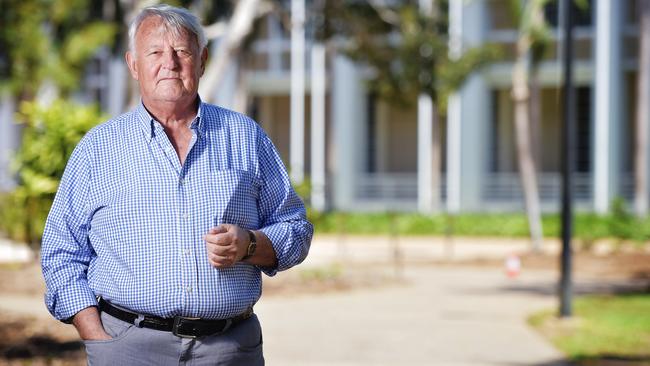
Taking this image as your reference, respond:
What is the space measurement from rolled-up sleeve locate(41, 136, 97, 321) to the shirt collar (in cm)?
19

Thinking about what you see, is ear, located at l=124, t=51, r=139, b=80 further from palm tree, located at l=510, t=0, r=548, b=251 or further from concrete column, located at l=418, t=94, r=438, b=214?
concrete column, located at l=418, t=94, r=438, b=214

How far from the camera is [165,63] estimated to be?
11.9 ft

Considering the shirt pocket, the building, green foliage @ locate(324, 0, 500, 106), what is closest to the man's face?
the shirt pocket

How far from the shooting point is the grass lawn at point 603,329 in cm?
1049

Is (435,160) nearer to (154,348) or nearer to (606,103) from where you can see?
(606,103)

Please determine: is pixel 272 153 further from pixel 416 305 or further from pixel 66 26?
pixel 66 26

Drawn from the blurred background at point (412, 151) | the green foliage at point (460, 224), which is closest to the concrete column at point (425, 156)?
the blurred background at point (412, 151)

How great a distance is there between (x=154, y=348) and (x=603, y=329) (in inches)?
365

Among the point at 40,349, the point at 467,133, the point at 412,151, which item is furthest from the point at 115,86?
the point at 40,349

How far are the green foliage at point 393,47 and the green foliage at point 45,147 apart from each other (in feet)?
28.5

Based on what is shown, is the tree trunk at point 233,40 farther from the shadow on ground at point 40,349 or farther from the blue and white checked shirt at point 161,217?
the blue and white checked shirt at point 161,217

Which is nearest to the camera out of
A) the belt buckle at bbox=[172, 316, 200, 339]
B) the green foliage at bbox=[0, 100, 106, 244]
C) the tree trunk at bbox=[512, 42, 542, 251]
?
the belt buckle at bbox=[172, 316, 200, 339]

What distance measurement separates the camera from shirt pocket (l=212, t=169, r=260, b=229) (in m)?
3.59

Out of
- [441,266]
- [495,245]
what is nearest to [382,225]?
[495,245]
